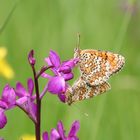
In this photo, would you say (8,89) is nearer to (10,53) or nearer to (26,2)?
(10,53)

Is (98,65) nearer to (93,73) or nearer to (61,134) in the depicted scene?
(93,73)

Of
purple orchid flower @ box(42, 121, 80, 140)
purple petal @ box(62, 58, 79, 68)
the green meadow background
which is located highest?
purple petal @ box(62, 58, 79, 68)

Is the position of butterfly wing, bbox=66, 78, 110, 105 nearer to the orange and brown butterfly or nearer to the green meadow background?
the orange and brown butterfly

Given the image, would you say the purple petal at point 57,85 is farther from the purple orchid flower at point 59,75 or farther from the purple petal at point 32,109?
the purple petal at point 32,109

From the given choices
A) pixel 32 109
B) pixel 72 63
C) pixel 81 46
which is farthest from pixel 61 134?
pixel 81 46

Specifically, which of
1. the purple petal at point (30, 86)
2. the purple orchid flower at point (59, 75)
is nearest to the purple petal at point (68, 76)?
the purple orchid flower at point (59, 75)

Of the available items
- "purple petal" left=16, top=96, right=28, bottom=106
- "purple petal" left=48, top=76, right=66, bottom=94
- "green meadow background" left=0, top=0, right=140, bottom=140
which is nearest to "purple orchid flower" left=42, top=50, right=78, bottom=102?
"purple petal" left=48, top=76, right=66, bottom=94
